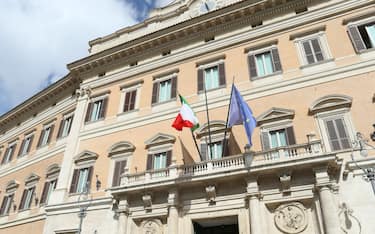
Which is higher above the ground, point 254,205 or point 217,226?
point 254,205

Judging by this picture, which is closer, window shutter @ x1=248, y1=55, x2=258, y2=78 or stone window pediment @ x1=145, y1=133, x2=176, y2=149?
stone window pediment @ x1=145, y1=133, x2=176, y2=149

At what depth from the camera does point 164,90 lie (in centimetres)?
1681

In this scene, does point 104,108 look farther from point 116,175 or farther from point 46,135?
point 46,135

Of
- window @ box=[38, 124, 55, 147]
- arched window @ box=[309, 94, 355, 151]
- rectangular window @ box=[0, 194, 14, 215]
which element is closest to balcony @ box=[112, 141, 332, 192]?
arched window @ box=[309, 94, 355, 151]

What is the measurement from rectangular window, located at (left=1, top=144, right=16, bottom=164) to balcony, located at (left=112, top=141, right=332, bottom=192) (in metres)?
14.9

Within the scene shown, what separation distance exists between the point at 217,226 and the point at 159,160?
13.2ft

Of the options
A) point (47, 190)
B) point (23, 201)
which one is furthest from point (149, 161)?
point (23, 201)

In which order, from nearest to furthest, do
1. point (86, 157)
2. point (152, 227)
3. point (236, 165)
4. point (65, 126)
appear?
point (236, 165)
point (152, 227)
point (86, 157)
point (65, 126)

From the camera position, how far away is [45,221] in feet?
50.5

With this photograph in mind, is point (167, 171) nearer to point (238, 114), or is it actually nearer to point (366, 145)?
point (238, 114)

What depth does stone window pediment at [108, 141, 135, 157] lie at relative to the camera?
15.2m

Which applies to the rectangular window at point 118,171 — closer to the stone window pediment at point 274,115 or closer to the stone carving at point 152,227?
the stone carving at point 152,227

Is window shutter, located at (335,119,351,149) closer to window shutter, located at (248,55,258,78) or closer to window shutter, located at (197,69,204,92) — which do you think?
window shutter, located at (248,55,258,78)

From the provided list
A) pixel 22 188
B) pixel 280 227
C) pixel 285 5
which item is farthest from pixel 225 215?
pixel 22 188
